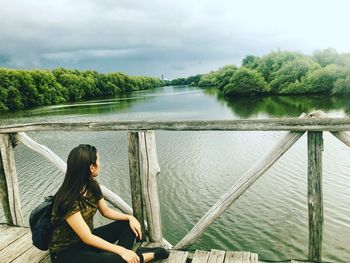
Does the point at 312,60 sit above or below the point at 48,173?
above

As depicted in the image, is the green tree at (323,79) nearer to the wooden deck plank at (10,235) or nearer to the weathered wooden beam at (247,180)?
the weathered wooden beam at (247,180)

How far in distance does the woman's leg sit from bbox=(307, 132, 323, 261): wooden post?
1964mm

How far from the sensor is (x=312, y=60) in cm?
6450

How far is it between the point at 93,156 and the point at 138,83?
6141 inches

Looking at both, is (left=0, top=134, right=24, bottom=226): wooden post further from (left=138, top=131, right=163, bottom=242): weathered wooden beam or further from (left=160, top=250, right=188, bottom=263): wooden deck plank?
(left=160, top=250, right=188, bottom=263): wooden deck plank

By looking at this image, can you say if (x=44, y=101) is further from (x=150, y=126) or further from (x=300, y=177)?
(x=150, y=126)

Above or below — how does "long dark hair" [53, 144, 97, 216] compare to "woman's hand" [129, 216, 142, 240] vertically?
above

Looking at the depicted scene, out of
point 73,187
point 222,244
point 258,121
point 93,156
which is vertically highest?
point 258,121

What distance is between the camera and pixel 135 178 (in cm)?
388

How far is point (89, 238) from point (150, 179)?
3.32ft

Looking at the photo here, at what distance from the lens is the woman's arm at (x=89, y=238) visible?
307 cm

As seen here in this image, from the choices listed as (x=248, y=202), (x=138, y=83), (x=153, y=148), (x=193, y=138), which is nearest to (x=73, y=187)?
(x=153, y=148)

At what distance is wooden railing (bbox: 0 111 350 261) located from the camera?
320cm

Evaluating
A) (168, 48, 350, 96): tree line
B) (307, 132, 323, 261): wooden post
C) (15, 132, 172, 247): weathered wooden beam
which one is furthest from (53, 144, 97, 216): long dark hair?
(168, 48, 350, 96): tree line
